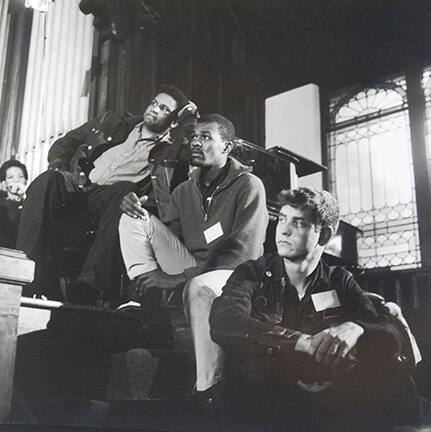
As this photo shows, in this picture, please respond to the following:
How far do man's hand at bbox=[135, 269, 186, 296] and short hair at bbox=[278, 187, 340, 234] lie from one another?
371 millimetres

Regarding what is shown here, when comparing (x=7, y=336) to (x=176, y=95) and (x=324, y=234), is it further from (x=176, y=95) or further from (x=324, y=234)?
(x=176, y=95)

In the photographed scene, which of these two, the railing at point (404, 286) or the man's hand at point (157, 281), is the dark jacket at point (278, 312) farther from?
the railing at point (404, 286)

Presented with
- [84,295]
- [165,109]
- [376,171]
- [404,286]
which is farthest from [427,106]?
[84,295]

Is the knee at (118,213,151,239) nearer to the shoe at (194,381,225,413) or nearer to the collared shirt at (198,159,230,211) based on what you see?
the collared shirt at (198,159,230,211)

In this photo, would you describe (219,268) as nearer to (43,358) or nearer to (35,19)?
(43,358)

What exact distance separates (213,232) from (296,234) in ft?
1.04

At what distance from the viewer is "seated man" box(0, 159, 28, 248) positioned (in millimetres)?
2109

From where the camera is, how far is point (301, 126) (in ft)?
10.1

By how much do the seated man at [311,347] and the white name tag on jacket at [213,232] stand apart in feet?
0.86

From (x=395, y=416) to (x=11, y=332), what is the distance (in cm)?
90

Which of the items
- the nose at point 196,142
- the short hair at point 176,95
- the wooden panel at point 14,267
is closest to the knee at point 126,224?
the nose at point 196,142

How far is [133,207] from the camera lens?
1.91 m

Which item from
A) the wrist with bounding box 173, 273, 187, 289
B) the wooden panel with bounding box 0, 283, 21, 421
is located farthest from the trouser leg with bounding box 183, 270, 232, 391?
the wooden panel with bounding box 0, 283, 21, 421

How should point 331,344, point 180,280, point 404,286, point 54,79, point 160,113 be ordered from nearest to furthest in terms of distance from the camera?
point 331,344
point 180,280
point 404,286
point 160,113
point 54,79
